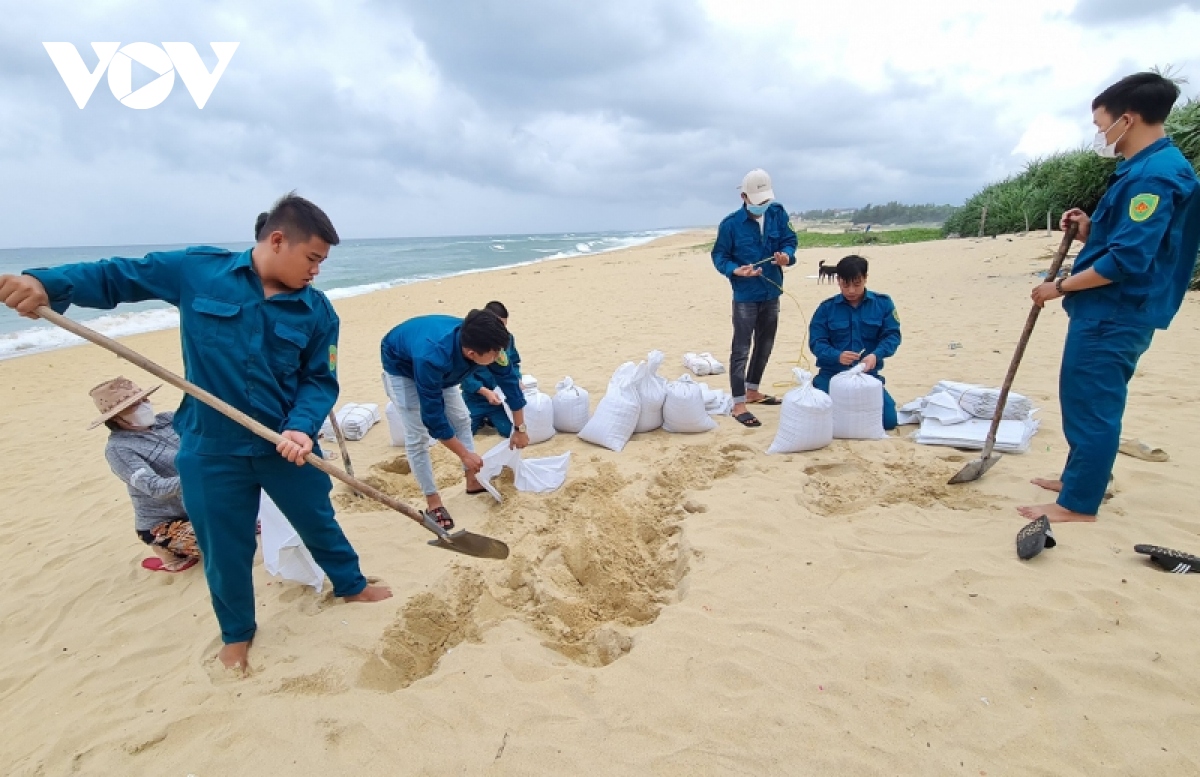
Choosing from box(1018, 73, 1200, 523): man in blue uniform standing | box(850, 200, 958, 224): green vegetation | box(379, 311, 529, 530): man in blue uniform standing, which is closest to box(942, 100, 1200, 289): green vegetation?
box(1018, 73, 1200, 523): man in blue uniform standing

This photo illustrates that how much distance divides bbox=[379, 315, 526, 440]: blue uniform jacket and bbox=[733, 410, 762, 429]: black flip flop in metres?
1.88

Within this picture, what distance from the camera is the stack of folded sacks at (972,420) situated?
3.35 m

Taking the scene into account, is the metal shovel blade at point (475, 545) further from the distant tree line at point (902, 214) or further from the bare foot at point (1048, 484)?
the distant tree line at point (902, 214)

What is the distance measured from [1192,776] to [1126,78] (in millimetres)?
2430

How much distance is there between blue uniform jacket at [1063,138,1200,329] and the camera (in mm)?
2211

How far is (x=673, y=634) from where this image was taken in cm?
209

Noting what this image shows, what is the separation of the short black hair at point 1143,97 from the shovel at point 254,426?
3111 mm

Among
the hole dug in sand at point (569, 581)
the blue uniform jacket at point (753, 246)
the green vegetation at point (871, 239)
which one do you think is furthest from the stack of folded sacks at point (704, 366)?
the green vegetation at point (871, 239)

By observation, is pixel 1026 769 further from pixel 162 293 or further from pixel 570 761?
pixel 162 293

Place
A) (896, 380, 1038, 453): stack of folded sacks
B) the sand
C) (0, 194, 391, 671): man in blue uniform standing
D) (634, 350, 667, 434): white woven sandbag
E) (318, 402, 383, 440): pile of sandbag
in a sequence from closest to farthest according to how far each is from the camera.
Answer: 1. the sand
2. (0, 194, 391, 671): man in blue uniform standing
3. (896, 380, 1038, 453): stack of folded sacks
4. (634, 350, 667, 434): white woven sandbag
5. (318, 402, 383, 440): pile of sandbag

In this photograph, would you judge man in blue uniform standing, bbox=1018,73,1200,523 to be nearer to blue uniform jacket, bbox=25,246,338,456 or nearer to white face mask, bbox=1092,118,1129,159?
white face mask, bbox=1092,118,1129,159

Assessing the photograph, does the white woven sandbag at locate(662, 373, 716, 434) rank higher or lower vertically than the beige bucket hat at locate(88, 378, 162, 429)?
lower

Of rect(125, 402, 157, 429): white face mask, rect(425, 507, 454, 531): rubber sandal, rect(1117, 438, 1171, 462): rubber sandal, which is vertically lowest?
rect(425, 507, 454, 531): rubber sandal

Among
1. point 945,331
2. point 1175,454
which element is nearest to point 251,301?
point 1175,454
